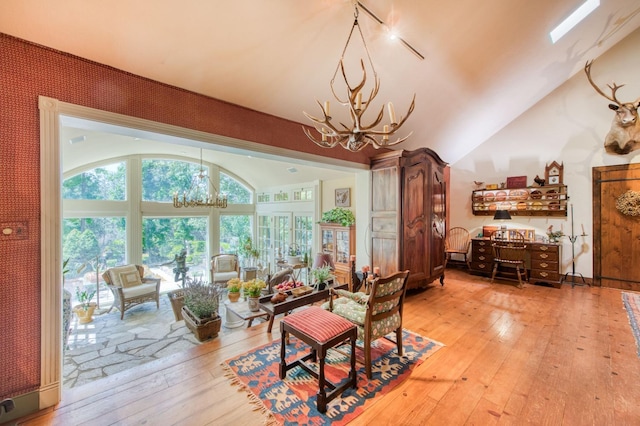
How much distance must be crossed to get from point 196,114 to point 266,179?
4.66 m

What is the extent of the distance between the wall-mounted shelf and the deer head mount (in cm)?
96

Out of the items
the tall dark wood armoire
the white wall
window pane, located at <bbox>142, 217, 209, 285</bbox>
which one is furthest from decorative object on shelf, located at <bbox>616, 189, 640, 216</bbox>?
window pane, located at <bbox>142, 217, 209, 285</bbox>

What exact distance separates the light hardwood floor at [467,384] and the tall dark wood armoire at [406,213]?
98 centimetres

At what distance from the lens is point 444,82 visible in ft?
11.8

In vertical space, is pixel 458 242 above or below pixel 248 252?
above

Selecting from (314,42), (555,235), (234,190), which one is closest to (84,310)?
(234,190)

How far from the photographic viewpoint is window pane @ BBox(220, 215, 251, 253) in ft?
24.8

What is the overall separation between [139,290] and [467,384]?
5.62 metres

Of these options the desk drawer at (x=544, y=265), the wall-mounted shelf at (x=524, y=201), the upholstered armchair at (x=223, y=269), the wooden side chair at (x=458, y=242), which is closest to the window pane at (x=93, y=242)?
the upholstered armchair at (x=223, y=269)

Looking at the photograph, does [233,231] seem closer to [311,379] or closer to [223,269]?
[223,269]

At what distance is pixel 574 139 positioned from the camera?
493 cm

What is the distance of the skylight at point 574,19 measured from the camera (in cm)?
324

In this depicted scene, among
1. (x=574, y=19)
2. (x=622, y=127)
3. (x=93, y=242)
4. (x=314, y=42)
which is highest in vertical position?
(x=574, y=19)

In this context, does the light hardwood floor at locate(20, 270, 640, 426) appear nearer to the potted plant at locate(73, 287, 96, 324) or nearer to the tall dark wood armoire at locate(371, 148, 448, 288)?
the tall dark wood armoire at locate(371, 148, 448, 288)
